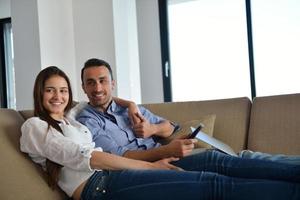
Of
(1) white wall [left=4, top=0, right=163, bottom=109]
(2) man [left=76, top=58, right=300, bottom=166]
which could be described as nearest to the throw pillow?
(2) man [left=76, top=58, right=300, bottom=166]

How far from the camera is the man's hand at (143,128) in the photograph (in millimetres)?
1826

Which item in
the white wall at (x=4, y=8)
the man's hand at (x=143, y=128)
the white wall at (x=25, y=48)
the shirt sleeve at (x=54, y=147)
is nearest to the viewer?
the shirt sleeve at (x=54, y=147)

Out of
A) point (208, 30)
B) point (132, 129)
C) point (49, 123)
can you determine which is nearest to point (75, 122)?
point (49, 123)

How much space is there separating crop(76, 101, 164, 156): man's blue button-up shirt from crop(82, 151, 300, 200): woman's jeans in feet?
1.04

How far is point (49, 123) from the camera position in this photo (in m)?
1.44

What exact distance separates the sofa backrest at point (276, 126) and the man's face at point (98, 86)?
804mm

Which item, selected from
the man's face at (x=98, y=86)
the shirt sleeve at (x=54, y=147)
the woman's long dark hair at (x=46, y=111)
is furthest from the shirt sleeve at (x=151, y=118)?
the shirt sleeve at (x=54, y=147)

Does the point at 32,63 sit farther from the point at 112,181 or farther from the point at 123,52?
the point at 112,181

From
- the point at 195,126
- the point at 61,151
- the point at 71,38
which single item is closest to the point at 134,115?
the point at 195,126

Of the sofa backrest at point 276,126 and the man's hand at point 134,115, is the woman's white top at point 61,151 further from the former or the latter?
the sofa backrest at point 276,126

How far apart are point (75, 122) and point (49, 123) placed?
0.20m

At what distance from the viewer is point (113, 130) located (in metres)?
1.78

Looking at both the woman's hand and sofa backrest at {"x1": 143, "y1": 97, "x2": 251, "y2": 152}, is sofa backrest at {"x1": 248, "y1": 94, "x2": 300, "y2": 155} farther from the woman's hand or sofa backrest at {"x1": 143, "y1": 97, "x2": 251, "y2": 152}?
the woman's hand

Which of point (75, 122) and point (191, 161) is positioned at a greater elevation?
point (75, 122)
